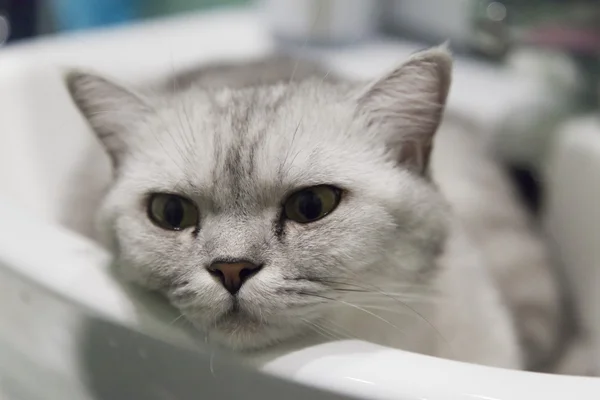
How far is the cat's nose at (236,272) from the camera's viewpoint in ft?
2.18

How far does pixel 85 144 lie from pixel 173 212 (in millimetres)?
841

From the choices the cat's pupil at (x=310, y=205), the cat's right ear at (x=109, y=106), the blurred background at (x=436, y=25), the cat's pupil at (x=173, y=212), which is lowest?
the blurred background at (x=436, y=25)

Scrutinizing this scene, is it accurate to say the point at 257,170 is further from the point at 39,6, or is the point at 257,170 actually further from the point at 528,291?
the point at 39,6

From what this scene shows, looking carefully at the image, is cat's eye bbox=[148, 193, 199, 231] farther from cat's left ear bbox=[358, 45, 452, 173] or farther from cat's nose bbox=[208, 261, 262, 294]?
cat's left ear bbox=[358, 45, 452, 173]

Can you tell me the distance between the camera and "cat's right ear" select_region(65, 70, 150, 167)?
33.5 inches

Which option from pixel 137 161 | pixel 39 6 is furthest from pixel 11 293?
pixel 39 6

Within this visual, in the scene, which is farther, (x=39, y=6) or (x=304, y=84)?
(x=39, y=6)

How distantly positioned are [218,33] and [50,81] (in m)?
0.54

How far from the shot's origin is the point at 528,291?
1329mm

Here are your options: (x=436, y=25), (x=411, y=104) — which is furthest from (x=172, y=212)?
(x=436, y=25)

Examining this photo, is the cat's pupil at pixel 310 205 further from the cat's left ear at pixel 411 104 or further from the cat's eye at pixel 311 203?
the cat's left ear at pixel 411 104

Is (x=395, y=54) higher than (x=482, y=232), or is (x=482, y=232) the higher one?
(x=395, y=54)

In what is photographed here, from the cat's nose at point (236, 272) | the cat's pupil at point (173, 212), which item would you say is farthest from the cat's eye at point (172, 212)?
the cat's nose at point (236, 272)

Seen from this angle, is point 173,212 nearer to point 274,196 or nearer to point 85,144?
point 274,196
